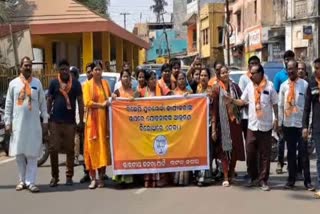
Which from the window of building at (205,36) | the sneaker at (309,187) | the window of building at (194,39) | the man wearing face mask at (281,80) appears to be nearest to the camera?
the sneaker at (309,187)

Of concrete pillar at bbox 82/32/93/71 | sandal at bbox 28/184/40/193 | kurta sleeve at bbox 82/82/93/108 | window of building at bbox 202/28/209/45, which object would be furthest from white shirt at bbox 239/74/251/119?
window of building at bbox 202/28/209/45

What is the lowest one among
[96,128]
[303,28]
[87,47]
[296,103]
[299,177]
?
[299,177]

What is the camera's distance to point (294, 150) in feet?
30.0

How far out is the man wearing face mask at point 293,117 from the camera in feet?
29.9

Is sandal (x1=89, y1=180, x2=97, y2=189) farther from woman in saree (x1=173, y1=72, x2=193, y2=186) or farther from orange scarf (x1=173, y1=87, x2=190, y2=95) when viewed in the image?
orange scarf (x1=173, y1=87, x2=190, y2=95)

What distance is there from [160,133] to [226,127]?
1017mm

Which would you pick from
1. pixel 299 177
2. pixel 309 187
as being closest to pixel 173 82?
pixel 299 177

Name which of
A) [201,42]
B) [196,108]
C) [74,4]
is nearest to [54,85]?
[196,108]

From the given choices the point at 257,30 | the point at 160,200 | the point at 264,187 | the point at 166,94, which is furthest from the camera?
the point at 257,30

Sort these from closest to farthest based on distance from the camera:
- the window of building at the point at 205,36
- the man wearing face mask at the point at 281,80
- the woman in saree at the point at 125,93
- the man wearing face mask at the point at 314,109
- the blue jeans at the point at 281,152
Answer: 1. the man wearing face mask at the point at 314,109
2. the woman in saree at the point at 125,93
3. the man wearing face mask at the point at 281,80
4. the blue jeans at the point at 281,152
5. the window of building at the point at 205,36

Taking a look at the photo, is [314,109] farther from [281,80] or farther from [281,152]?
[281,152]

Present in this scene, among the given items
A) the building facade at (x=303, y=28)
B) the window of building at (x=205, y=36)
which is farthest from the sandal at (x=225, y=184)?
the window of building at (x=205, y=36)

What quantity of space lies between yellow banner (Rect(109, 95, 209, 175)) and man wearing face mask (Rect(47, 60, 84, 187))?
0.64m

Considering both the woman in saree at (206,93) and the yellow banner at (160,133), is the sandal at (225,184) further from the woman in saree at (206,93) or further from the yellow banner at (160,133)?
the yellow banner at (160,133)
